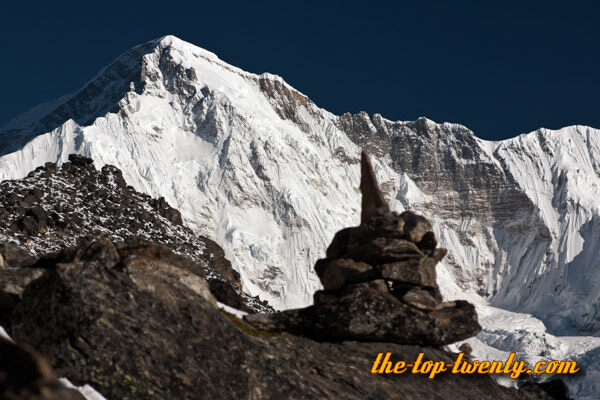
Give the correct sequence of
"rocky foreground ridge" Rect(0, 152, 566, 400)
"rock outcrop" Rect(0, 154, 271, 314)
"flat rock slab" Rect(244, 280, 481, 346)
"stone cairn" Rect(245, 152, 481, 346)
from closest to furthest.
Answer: "rocky foreground ridge" Rect(0, 152, 566, 400), "flat rock slab" Rect(244, 280, 481, 346), "stone cairn" Rect(245, 152, 481, 346), "rock outcrop" Rect(0, 154, 271, 314)

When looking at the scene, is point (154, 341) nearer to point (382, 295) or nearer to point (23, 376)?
point (23, 376)

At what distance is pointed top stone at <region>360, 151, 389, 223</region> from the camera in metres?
30.0

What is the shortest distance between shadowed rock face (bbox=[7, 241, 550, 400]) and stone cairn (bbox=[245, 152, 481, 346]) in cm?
208

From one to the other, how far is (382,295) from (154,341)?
11.1 metres

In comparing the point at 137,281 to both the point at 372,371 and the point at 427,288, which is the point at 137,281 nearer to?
the point at 372,371

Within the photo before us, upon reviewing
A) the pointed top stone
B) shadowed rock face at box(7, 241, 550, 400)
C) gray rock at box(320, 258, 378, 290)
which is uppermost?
the pointed top stone

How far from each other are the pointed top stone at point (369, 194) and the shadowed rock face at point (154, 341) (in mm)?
8650

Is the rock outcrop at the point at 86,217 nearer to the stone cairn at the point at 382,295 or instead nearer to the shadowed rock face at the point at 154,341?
the stone cairn at the point at 382,295

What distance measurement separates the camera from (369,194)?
30656 mm

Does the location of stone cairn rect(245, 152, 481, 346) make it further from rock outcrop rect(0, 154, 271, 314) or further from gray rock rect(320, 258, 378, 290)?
rock outcrop rect(0, 154, 271, 314)

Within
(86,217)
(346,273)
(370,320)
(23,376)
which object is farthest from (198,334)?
(86,217)

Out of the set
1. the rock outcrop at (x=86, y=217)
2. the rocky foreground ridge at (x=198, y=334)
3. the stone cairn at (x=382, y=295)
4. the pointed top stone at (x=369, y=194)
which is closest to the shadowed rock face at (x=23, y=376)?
the rocky foreground ridge at (x=198, y=334)

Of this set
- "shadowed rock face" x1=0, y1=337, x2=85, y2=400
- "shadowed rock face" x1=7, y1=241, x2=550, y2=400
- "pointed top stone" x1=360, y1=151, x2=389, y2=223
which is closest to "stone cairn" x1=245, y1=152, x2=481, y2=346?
"pointed top stone" x1=360, y1=151, x2=389, y2=223

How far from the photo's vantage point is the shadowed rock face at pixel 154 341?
15438mm
